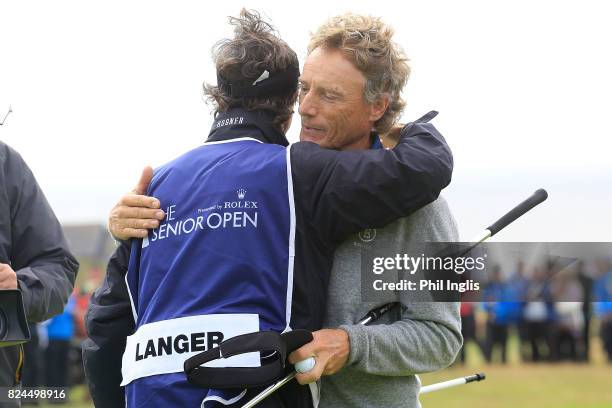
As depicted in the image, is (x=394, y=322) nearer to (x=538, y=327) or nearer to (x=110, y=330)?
(x=110, y=330)

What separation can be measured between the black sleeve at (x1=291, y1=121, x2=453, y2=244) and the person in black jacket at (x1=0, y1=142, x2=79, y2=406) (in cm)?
145

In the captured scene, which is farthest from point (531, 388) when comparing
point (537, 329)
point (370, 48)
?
point (370, 48)

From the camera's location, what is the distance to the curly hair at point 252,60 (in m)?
3.14

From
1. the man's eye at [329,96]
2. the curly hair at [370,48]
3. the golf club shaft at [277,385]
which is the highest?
the curly hair at [370,48]

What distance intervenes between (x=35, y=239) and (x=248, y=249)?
1.46m

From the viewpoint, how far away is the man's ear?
314 cm

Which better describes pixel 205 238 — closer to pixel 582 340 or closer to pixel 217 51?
pixel 217 51

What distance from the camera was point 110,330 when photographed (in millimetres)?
3121

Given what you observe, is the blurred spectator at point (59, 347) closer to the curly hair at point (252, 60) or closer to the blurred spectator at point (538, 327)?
the blurred spectator at point (538, 327)

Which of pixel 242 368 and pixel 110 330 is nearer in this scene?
pixel 242 368

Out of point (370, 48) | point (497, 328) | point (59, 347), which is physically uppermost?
point (370, 48)

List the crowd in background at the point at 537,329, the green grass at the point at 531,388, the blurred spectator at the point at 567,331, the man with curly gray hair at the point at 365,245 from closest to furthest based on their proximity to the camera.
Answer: the man with curly gray hair at the point at 365,245 < the crowd in background at the point at 537,329 < the green grass at the point at 531,388 < the blurred spectator at the point at 567,331

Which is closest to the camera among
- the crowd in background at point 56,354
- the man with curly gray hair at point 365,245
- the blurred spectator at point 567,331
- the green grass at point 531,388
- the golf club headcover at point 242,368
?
the golf club headcover at point 242,368

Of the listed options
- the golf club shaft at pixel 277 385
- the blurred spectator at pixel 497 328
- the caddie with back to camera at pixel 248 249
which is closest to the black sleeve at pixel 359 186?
the caddie with back to camera at pixel 248 249
